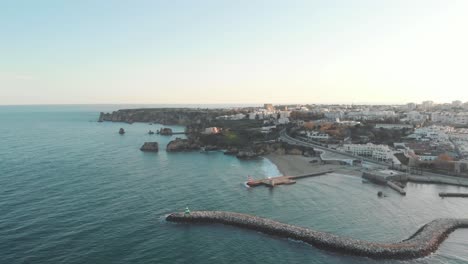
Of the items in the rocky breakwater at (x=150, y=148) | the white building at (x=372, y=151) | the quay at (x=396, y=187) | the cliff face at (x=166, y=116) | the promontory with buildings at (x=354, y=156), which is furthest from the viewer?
the cliff face at (x=166, y=116)

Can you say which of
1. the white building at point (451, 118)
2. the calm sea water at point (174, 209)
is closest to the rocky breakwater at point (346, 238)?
the calm sea water at point (174, 209)

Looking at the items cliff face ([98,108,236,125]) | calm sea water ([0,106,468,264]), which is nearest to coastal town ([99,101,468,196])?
calm sea water ([0,106,468,264])

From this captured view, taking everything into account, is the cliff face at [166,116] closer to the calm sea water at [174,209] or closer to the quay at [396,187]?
the calm sea water at [174,209]

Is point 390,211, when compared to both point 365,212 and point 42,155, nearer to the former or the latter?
point 365,212

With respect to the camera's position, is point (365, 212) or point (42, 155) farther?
point (42, 155)

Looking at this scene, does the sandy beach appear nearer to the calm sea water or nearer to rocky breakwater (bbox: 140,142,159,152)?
the calm sea water

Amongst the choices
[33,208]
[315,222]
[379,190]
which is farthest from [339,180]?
[33,208]

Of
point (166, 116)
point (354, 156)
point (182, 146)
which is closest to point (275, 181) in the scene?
point (354, 156)

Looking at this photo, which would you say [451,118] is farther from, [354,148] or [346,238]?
[346,238]
